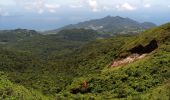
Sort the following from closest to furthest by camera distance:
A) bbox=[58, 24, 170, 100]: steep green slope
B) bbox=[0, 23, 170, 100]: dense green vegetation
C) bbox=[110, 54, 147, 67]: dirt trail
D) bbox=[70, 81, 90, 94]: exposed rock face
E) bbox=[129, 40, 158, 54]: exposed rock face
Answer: bbox=[0, 23, 170, 100]: dense green vegetation < bbox=[58, 24, 170, 100]: steep green slope < bbox=[70, 81, 90, 94]: exposed rock face < bbox=[110, 54, 147, 67]: dirt trail < bbox=[129, 40, 158, 54]: exposed rock face

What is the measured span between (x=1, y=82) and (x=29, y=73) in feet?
190

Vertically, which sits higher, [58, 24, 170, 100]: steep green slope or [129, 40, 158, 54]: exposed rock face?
[129, 40, 158, 54]: exposed rock face

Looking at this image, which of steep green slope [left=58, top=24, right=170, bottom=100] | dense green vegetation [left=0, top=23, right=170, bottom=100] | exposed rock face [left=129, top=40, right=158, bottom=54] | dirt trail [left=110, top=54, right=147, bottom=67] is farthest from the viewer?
exposed rock face [left=129, top=40, right=158, bottom=54]

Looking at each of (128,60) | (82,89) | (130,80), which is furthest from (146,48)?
(82,89)

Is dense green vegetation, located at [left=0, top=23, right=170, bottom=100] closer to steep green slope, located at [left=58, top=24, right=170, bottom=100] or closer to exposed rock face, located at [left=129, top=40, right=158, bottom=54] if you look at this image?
steep green slope, located at [left=58, top=24, right=170, bottom=100]

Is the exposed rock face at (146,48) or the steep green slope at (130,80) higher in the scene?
the exposed rock face at (146,48)

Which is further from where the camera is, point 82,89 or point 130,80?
point 82,89

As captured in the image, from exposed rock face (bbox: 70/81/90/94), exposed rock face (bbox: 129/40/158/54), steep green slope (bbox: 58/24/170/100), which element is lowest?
exposed rock face (bbox: 70/81/90/94)

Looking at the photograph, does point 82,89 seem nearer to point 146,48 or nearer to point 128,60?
point 128,60

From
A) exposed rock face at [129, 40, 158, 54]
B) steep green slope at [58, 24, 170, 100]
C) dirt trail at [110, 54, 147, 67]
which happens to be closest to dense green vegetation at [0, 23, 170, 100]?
steep green slope at [58, 24, 170, 100]

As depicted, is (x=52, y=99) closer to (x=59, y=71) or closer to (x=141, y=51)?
(x=141, y=51)

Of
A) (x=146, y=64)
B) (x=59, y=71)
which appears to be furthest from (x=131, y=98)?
(x=59, y=71)

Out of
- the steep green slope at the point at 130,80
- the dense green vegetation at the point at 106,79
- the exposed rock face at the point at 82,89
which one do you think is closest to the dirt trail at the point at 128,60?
the dense green vegetation at the point at 106,79

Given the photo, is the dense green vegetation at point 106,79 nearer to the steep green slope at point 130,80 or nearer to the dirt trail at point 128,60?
the steep green slope at point 130,80
